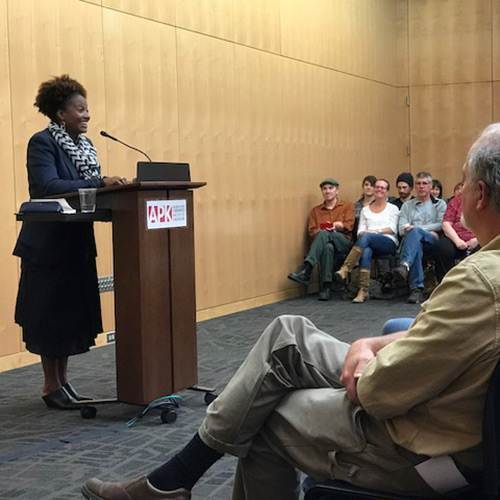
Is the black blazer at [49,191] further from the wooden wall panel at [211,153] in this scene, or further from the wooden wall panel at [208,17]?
the wooden wall panel at [208,17]

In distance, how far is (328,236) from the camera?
8.76 meters

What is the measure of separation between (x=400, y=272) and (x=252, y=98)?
2.27m

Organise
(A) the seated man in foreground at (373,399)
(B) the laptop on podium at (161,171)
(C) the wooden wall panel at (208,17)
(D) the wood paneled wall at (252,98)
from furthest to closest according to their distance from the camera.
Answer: (C) the wooden wall panel at (208,17) < (D) the wood paneled wall at (252,98) < (B) the laptop on podium at (161,171) < (A) the seated man in foreground at (373,399)

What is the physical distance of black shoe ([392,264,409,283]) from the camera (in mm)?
8148

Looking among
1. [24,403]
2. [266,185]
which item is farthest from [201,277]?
[24,403]

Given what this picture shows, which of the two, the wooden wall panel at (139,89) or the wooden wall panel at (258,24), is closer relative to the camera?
the wooden wall panel at (139,89)

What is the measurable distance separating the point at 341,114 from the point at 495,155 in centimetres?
810

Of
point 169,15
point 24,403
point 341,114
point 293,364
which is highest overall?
point 169,15

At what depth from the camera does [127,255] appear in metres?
4.02

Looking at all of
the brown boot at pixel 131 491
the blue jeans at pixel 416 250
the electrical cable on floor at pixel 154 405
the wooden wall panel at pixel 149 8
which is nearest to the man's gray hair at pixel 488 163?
the brown boot at pixel 131 491

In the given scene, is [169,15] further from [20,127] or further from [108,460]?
[108,460]

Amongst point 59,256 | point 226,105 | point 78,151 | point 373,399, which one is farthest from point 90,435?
point 226,105

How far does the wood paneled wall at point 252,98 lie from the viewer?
19.1 ft

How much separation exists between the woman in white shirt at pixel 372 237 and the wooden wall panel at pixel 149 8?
9.89ft
